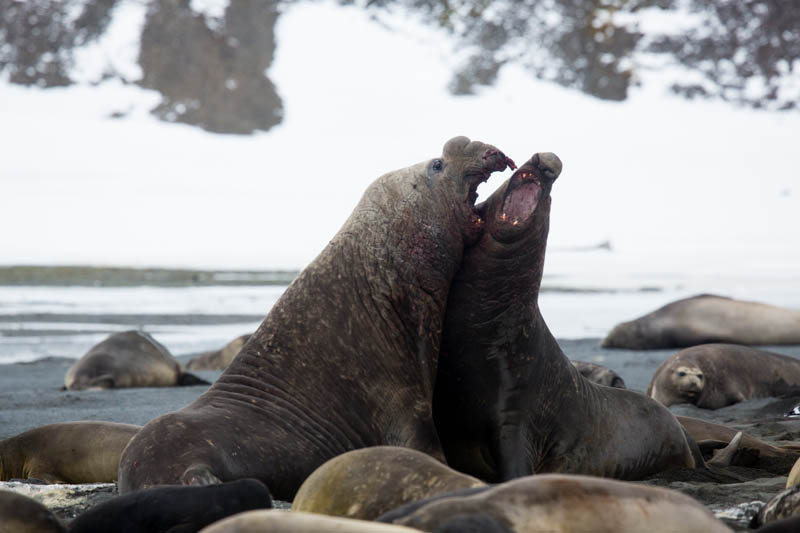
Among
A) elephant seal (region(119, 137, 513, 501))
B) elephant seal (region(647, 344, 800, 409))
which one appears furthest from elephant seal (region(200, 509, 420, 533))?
elephant seal (region(647, 344, 800, 409))

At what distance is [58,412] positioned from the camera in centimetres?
588

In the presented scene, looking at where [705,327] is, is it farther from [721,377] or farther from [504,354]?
[504,354]

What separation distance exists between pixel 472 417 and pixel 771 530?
1718 millimetres

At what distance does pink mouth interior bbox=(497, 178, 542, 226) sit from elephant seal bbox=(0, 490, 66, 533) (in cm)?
193

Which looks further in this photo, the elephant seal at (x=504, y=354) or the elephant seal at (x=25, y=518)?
the elephant seal at (x=504, y=354)

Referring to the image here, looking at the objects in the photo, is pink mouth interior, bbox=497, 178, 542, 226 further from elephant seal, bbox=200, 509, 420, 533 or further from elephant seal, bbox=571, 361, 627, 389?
elephant seal, bbox=571, 361, 627, 389

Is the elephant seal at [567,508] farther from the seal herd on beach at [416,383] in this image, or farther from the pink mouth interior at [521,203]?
the pink mouth interior at [521,203]

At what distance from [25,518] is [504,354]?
73.9 inches

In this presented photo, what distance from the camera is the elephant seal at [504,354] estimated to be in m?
3.69

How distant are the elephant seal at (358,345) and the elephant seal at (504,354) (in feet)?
0.37

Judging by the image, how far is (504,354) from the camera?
3746 mm

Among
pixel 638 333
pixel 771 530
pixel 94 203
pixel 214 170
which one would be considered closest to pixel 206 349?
pixel 638 333

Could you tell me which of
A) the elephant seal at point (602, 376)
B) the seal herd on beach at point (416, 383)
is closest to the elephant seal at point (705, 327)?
the elephant seal at point (602, 376)

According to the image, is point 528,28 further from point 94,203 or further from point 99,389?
point 99,389
